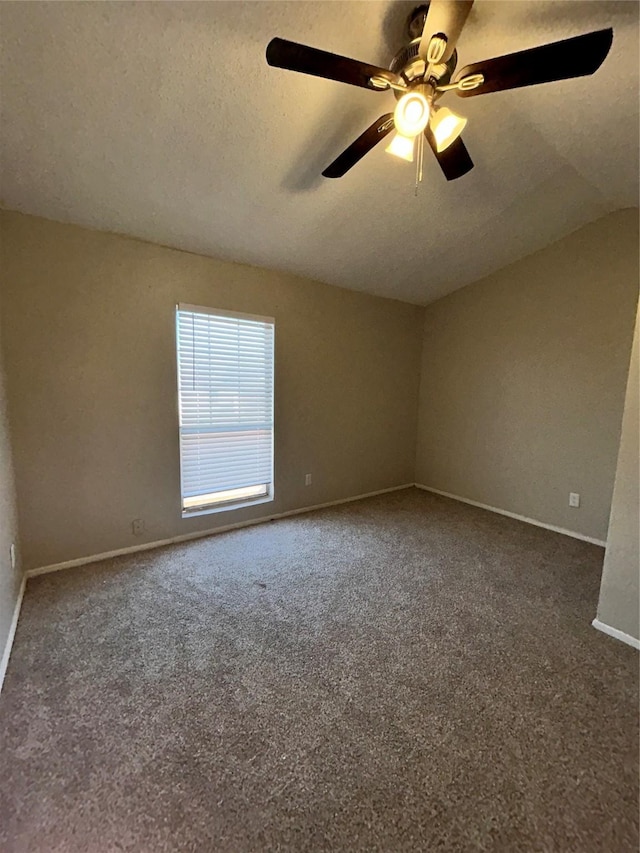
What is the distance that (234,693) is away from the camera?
5.47 ft

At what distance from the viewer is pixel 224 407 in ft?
10.9

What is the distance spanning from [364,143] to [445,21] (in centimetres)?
48

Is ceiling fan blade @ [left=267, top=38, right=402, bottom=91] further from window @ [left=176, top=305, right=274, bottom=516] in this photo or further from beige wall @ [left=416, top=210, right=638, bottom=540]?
beige wall @ [left=416, top=210, right=638, bottom=540]

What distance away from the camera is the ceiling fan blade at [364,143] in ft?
5.44

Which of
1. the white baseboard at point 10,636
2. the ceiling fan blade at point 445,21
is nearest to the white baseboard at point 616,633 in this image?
the ceiling fan blade at point 445,21

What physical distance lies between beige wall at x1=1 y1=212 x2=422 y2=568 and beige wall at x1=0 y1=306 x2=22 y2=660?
0.60 ft

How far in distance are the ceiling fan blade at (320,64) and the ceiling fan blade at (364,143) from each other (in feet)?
0.48

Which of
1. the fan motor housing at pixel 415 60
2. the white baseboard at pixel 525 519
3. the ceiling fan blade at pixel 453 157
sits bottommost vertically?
the white baseboard at pixel 525 519

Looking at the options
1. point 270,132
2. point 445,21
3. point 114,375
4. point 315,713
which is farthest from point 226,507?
point 445,21

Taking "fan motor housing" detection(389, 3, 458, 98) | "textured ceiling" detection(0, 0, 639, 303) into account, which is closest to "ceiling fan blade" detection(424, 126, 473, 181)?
"fan motor housing" detection(389, 3, 458, 98)

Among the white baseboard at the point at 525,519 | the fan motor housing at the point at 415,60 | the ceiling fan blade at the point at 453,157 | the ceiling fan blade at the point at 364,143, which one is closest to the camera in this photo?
the fan motor housing at the point at 415,60

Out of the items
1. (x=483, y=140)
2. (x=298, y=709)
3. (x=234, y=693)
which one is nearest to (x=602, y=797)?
(x=298, y=709)

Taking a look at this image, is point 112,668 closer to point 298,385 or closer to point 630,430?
point 298,385

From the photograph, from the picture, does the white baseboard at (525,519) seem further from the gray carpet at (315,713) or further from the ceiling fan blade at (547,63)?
the ceiling fan blade at (547,63)
